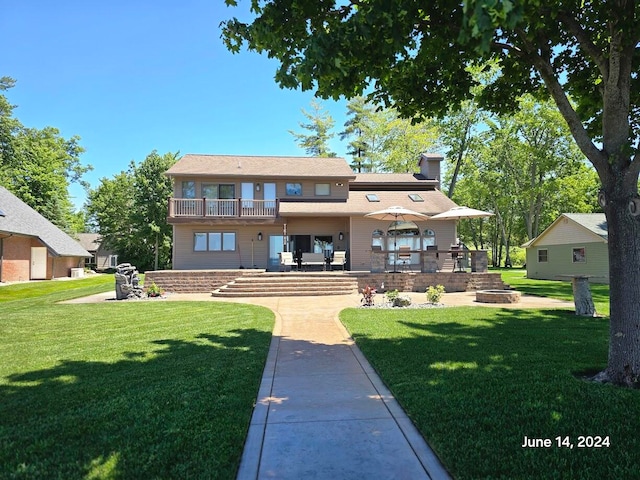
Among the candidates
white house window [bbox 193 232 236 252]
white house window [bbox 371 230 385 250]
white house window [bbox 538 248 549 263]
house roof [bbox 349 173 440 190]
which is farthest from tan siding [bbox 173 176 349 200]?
white house window [bbox 538 248 549 263]

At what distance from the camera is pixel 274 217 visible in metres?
21.0

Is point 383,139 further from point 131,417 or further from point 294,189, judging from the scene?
point 131,417

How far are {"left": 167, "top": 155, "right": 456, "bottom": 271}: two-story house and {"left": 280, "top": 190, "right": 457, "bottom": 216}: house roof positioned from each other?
0.17ft

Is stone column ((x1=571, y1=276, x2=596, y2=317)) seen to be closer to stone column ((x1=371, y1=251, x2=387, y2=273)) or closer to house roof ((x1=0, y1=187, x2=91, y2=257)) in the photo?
stone column ((x1=371, y1=251, x2=387, y2=273))

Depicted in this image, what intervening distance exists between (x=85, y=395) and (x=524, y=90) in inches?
326

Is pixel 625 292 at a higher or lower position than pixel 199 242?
lower

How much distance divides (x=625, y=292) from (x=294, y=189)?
1887 centimetres

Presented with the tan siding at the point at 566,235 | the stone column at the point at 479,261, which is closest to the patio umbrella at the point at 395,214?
the stone column at the point at 479,261

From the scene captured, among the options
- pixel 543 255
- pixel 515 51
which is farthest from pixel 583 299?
pixel 543 255

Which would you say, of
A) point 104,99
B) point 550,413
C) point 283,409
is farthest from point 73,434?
point 104,99

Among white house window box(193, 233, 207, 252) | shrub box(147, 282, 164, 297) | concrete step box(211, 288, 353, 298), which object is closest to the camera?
shrub box(147, 282, 164, 297)

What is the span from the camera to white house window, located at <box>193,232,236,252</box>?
21.2 metres

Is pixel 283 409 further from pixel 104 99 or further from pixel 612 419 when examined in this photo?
pixel 104 99

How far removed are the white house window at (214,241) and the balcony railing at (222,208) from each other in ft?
3.89
